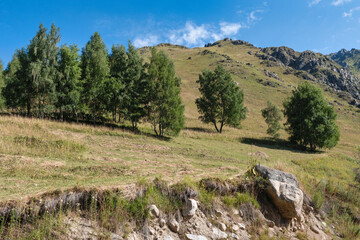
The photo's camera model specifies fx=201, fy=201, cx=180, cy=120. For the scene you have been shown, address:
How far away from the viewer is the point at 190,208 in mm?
7512

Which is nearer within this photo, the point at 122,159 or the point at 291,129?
the point at 122,159

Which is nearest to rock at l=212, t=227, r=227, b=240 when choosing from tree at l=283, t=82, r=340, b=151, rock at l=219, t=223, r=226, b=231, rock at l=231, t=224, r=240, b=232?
rock at l=219, t=223, r=226, b=231

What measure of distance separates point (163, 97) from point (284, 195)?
69.0ft

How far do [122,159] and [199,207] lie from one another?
8075mm

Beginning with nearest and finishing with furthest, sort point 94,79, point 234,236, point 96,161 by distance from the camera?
point 234,236 → point 96,161 → point 94,79

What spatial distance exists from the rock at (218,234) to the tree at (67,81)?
25.3m

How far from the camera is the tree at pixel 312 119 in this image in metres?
35.2

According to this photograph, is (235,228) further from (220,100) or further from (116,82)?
(220,100)

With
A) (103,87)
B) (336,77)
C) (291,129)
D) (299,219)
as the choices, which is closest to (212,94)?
(291,129)

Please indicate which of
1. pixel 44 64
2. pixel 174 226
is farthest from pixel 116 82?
pixel 174 226

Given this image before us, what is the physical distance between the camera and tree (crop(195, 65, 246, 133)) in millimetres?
43844

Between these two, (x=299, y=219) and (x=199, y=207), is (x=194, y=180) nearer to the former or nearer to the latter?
(x=199, y=207)

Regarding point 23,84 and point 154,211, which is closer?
point 154,211

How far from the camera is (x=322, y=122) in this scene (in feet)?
119
